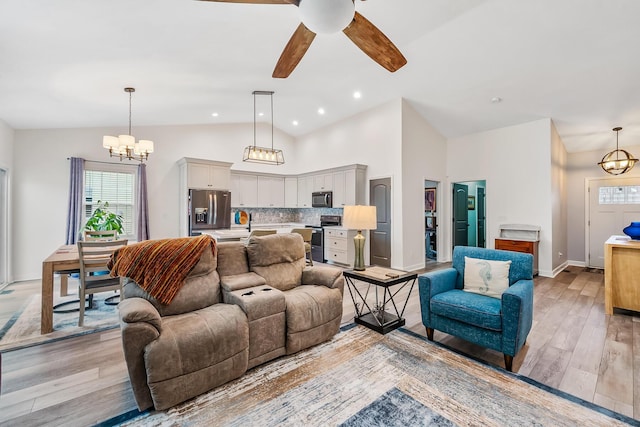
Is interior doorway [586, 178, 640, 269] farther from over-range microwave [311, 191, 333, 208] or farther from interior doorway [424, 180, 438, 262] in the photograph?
over-range microwave [311, 191, 333, 208]

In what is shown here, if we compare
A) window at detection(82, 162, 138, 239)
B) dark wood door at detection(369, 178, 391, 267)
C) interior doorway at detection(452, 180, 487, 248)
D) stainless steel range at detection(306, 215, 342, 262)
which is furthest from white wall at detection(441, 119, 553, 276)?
window at detection(82, 162, 138, 239)

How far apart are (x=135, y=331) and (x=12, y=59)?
3058 millimetres

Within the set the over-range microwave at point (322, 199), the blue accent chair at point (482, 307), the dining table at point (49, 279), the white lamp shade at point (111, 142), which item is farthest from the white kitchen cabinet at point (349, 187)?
the dining table at point (49, 279)

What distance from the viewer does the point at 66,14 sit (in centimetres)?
226

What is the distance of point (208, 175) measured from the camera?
6.30 metres

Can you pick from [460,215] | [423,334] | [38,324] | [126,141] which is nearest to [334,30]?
[423,334]

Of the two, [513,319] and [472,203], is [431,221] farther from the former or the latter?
[513,319]

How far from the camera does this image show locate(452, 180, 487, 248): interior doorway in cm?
700

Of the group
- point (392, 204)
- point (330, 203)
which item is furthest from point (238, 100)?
point (392, 204)

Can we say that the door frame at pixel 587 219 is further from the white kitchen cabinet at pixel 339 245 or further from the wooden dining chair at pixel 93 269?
the wooden dining chair at pixel 93 269

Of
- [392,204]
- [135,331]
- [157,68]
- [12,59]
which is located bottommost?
[135,331]

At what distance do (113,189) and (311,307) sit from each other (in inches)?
209

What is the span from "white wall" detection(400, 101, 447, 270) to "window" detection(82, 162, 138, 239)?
551 centimetres

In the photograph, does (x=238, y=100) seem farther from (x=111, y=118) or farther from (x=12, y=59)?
(x=12, y=59)
